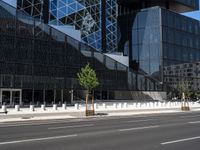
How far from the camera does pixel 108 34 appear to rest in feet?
290

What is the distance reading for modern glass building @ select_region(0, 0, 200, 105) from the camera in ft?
180

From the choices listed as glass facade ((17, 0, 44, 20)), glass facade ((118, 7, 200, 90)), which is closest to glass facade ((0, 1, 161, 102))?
glass facade ((17, 0, 44, 20))

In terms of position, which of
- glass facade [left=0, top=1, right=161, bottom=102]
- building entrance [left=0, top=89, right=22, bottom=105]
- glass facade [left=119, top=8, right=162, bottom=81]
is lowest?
building entrance [left=0, top=89, right=22, bottom=105]

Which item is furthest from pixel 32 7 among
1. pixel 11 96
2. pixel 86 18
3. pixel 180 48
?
pixel 180 48

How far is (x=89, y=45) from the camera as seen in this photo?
8162 cm

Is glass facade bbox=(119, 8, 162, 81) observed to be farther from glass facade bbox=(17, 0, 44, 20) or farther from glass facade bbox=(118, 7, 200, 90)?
glass facade bbox=(17, 0, 44, 20)

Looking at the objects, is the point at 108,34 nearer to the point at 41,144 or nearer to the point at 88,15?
the point at 88,15

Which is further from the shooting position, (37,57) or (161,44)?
(161,44)

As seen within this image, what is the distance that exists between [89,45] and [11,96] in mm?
31147

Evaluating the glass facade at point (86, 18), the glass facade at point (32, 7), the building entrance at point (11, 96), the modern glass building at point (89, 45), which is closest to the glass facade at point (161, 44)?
the modern glass building at point (89, 45)

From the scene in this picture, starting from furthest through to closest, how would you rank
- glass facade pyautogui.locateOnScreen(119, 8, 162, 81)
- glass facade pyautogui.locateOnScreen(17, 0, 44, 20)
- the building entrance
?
1. glass facade pyautogui.locateOnScreen(119, 8, 162, 81)
2. glass facade pyautogui.locateOnScreen(17, 0, 44, 20)
3. the building entrance

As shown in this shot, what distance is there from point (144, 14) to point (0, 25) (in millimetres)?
44225

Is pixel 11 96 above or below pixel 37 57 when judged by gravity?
below

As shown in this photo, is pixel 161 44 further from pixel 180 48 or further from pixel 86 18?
pixel 86 18
